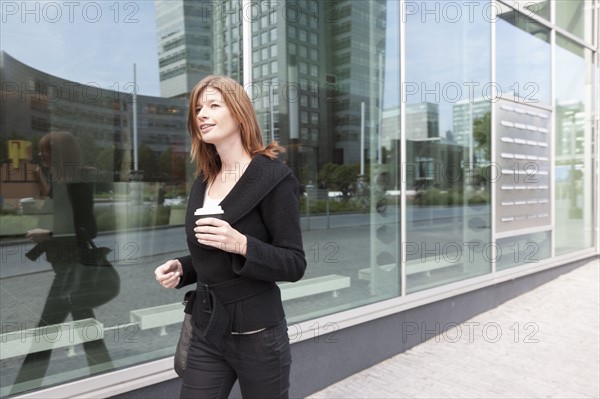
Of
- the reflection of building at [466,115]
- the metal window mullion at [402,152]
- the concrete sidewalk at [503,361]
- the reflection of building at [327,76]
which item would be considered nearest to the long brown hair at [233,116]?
the concrete sidewalk at [503,361]

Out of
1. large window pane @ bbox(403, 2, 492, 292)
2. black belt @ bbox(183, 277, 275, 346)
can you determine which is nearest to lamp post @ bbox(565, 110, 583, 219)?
large window pane @ bbox(403, 2, 492, 292)

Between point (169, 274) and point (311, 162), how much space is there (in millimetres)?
3124

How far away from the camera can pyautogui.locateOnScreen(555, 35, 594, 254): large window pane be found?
723cm

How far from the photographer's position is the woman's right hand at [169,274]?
1779mm

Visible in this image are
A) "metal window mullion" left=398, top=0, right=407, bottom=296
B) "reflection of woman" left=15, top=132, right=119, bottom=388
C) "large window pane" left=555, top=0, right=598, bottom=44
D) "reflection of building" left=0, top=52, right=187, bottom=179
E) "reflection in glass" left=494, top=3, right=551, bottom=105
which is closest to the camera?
"reflection of woman" left=15, top=132, right=119, bottom=388

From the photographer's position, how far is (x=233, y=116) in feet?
5.65

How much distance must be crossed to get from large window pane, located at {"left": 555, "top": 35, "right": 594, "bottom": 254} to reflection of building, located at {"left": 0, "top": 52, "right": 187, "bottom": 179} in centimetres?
555

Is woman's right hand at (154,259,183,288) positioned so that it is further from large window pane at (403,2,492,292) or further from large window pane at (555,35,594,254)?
large window pane at (555,35,594,254)

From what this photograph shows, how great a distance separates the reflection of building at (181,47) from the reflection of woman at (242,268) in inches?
151

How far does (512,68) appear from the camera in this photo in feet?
20.2

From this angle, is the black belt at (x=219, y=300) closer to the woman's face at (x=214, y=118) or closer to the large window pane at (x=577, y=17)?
the woman's face at (x=214, y=118)

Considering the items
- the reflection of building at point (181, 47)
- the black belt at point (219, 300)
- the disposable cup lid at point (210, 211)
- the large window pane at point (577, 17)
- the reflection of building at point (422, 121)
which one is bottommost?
the black belt at point (219, 300)

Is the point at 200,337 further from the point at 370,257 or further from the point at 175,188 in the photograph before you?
the point at 175,188

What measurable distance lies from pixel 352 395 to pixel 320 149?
2.31 meters
